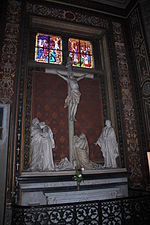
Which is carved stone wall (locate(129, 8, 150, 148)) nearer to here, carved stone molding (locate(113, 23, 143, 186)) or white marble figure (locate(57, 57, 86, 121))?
carved stone molding (locate(113, 23, 143, 186))

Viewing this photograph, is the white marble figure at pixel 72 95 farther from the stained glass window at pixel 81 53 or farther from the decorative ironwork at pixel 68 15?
the decorative ironwork at pixel 68 15

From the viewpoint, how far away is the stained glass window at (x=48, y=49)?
8.20 m

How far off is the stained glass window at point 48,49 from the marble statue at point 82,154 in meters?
3.43

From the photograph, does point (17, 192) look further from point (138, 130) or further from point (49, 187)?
point (138, 130)

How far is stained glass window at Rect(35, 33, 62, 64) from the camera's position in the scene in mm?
8203

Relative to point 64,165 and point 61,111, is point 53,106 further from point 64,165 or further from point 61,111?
point 64,165

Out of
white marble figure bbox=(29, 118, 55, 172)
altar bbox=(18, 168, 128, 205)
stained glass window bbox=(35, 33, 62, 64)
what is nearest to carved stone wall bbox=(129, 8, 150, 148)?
altar bbox=(18, 168, 128, 205)

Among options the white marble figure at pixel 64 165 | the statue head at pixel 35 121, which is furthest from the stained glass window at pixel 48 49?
the white marble figure at pixel 64 165

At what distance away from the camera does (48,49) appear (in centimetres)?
840

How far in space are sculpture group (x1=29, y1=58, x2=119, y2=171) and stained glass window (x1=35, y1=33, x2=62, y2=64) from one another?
33.5 inches

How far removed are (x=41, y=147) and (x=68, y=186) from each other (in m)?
1.44

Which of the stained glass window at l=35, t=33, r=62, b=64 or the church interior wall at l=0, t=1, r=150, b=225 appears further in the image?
the stained glass window at l=35, t=33, r=62, b=64

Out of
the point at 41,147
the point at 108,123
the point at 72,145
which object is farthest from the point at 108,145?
the point at 41,147

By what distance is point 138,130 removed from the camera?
778 centimetres
